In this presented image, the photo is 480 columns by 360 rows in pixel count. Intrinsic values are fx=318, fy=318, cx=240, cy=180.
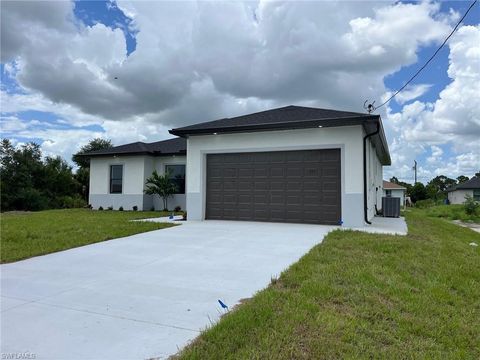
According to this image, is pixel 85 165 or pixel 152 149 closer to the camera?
pixel 152 149

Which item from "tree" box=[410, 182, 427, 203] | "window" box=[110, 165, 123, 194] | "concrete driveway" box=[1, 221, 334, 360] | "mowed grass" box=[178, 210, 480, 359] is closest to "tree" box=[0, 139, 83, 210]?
"window" box=[110, 165, 123, 194]

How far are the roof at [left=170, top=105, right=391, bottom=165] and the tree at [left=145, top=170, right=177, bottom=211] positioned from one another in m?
5.25

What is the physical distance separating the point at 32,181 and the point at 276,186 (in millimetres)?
26854

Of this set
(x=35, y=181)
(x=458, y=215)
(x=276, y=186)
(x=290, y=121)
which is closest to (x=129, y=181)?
(x=276, y=186)

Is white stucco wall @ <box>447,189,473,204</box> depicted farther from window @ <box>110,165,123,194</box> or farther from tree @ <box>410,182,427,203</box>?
window @ <box>110,165,123,194</box>

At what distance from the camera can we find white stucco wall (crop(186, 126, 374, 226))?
1010cm

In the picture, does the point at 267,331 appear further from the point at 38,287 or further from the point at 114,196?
the point at 114,196

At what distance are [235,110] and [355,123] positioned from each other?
11.0m

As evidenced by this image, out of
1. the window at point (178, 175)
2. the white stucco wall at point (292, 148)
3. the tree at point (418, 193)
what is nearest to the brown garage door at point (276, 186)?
the white stucco wall at point (292, 148)

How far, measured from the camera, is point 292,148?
10.9 metres

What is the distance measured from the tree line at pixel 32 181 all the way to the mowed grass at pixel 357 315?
81.0 feet

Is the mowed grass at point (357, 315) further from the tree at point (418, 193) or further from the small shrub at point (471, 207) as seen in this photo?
the tree at point (418, 193)

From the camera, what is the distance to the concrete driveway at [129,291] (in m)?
2.84

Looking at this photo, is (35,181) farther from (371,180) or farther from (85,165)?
(371,180)
